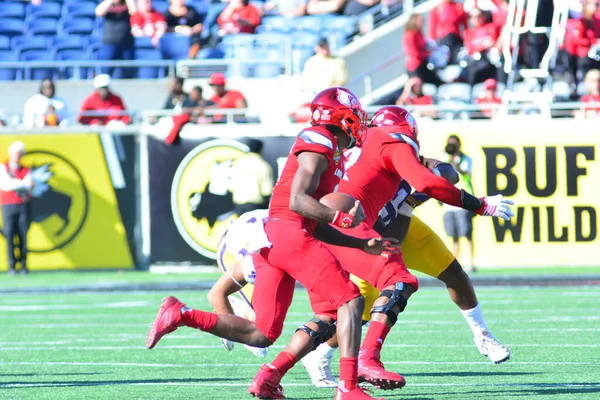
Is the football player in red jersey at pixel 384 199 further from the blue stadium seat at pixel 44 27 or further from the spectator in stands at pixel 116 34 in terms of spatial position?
the blue stadium seat at pixel 44 27

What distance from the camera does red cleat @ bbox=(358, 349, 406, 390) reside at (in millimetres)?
6734

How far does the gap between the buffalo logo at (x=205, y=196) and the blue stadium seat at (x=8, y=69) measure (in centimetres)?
490

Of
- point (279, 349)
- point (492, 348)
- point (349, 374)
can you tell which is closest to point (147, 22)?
point (279, 349)

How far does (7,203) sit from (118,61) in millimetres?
3639

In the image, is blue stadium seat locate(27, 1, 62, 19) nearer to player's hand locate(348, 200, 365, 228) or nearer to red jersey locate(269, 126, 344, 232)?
red jersey locate(269, 126, 344, 232)

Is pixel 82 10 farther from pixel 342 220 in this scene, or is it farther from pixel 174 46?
pixel 342 220

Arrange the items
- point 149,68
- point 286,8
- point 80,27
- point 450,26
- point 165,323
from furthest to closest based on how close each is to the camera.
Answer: point 80,27
point 286,8
point 149,68
point 450,26
point 165,323

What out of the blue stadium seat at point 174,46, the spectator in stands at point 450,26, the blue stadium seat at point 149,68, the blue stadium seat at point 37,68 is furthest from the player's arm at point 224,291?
the blue stadium seat at point 174,46

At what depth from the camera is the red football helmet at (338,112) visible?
6598mm

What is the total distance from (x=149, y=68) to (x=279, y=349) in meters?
11.8

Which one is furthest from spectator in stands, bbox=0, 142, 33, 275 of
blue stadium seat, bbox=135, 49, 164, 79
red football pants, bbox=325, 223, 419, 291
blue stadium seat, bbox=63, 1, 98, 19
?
red football pants, bbox=325, 223, 419, 291

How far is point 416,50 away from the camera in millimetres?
18797

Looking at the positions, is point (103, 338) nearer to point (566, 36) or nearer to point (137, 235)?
point (137, 235)

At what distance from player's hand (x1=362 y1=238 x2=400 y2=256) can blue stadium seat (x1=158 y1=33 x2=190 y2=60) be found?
48.9ft
